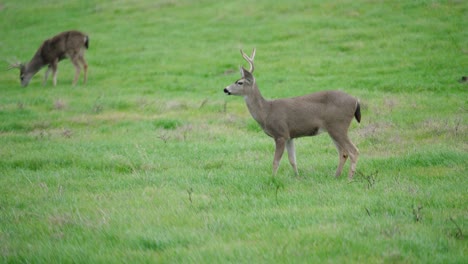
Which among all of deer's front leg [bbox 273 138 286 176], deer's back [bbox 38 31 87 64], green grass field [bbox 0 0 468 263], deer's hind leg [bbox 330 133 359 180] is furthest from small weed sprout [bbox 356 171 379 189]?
deer's back [bbox 38 31 87 64]

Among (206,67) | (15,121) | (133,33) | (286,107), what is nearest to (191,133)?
(286,107)

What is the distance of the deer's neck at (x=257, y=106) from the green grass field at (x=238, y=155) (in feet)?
2.68

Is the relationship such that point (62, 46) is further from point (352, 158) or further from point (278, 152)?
point (352, 158)

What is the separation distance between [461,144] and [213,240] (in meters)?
5.86

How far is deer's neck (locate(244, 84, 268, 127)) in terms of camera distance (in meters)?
9.29

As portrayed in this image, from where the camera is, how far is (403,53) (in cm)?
1986

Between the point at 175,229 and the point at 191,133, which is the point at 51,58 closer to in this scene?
the point at 191,133

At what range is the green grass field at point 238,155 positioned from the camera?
5.40 m

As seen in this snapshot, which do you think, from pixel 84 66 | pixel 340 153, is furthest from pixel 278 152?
pixel 84 66

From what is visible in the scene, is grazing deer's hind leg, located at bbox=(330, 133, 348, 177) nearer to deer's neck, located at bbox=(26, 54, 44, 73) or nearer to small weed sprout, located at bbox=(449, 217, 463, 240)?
small weed sprout, located at bbox=(449, 217, 463, 240)

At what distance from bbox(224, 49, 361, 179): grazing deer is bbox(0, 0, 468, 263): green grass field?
16.8 inches

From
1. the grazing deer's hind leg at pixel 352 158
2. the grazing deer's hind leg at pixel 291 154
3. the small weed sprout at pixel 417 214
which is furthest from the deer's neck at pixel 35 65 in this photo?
the small weed sprout at pixel 417 214

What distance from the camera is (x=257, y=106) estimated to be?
9.42m

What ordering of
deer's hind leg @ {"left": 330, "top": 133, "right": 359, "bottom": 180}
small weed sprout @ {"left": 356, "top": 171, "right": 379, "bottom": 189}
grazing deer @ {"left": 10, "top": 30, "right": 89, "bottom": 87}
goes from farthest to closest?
grazing deer @ {"left": 10, "top": 30, "right": 89, "bottom": 87} < deer's hind leg @ {"left": 330, "top": 133, "right": 359, "bottom": 180} < small weed sprout @ {"left": 356, "top": 171, "right": 379, "bottom": 189}
